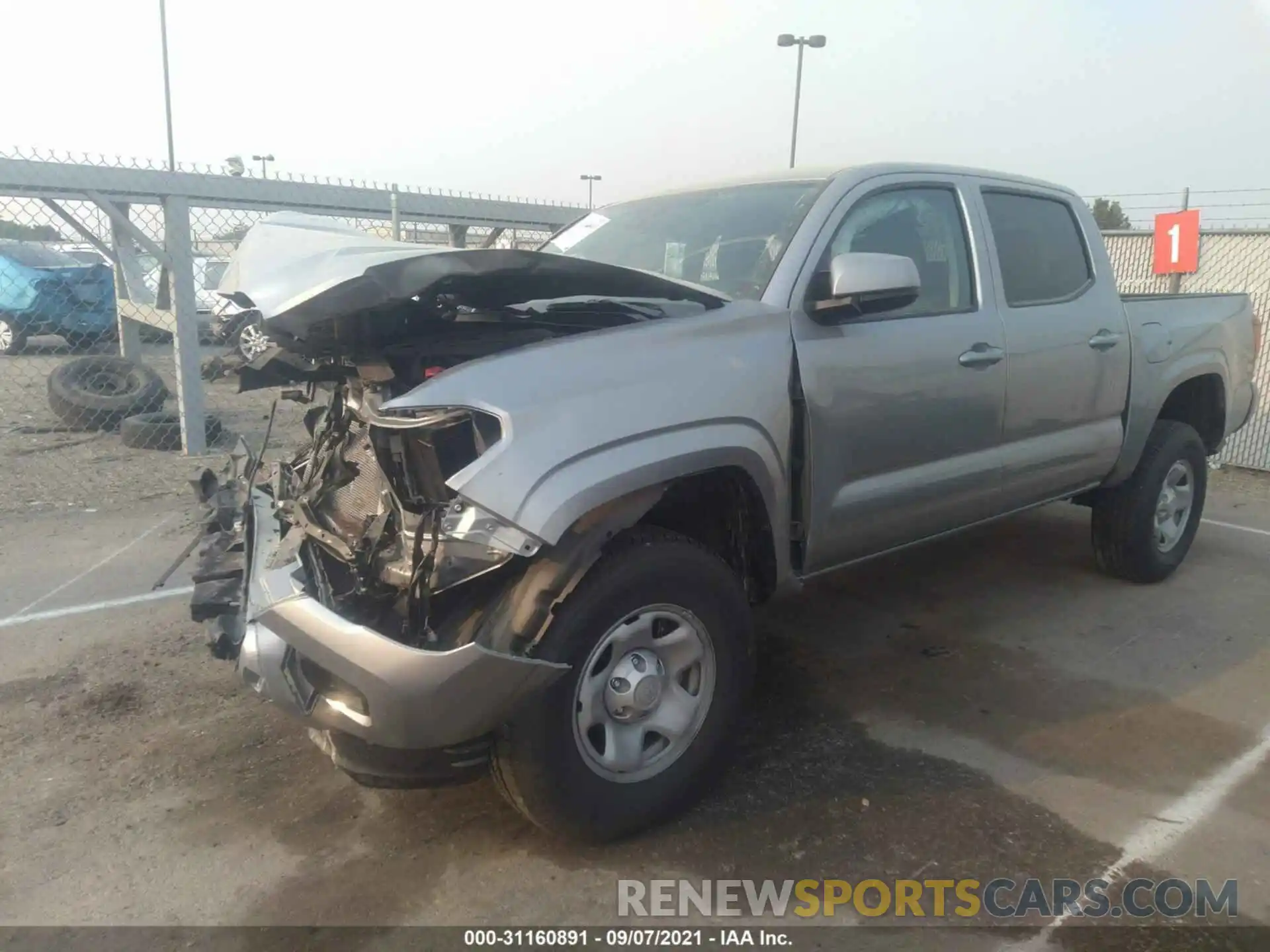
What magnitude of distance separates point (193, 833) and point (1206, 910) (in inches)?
112

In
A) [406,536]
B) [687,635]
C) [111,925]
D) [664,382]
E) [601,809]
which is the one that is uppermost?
[664,382]

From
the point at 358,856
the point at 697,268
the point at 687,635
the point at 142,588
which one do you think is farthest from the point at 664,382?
the point at 142,588

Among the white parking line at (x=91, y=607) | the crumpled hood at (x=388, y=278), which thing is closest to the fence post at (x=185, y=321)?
the white parking line at (x=91, y=607)

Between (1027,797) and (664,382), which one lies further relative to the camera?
(1027,797)

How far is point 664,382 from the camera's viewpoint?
2.68 metres

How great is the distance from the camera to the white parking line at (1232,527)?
6.29 meters

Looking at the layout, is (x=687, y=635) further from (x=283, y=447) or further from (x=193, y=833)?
(x=283, y=447)

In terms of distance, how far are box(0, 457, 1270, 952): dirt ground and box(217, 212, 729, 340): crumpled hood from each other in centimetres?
152

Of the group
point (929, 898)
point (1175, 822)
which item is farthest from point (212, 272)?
point (1175, 822)

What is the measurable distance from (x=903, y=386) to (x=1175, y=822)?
5.29 ft

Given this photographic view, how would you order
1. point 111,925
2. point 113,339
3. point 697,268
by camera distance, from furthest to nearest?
point 113,339 → point 697,268 → point 111,925

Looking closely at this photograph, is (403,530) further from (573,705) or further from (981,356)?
(981,356)

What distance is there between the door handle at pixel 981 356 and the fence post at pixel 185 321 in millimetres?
5421

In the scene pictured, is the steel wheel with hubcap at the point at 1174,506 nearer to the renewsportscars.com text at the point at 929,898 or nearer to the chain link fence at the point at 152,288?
the renewsportscars.com text at the point at 929,898
